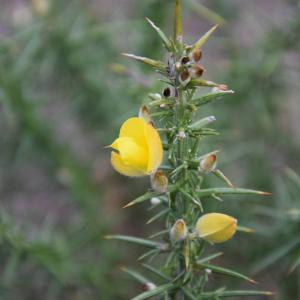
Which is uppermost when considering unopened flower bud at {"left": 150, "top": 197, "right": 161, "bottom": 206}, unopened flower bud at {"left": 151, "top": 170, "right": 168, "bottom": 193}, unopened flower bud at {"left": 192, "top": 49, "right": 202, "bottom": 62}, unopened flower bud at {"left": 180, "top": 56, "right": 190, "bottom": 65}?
unopened flower bud at {"left": 192, "top": 49, "right": 202, "bottom": 62}

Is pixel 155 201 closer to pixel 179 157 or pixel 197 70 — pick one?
pixel 179 157

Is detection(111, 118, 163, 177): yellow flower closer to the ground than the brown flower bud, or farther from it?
closer to the ground

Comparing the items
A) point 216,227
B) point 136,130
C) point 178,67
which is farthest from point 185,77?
point 216,227

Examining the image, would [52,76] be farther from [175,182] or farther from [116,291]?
[175,182]

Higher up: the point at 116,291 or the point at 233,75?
the point at 233,75

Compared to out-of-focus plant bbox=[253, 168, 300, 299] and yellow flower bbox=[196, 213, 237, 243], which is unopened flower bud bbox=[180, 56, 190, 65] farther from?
out-of-focus plant bbox=[253, 168, 300, 299]

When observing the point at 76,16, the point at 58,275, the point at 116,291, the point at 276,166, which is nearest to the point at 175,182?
the point at 58,275

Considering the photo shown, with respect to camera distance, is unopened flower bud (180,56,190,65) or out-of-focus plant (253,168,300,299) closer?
unopened flower bud (180,56,190,65)

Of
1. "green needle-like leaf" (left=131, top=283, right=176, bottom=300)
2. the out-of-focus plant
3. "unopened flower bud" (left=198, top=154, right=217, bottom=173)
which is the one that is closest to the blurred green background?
the out-of-focus plant
